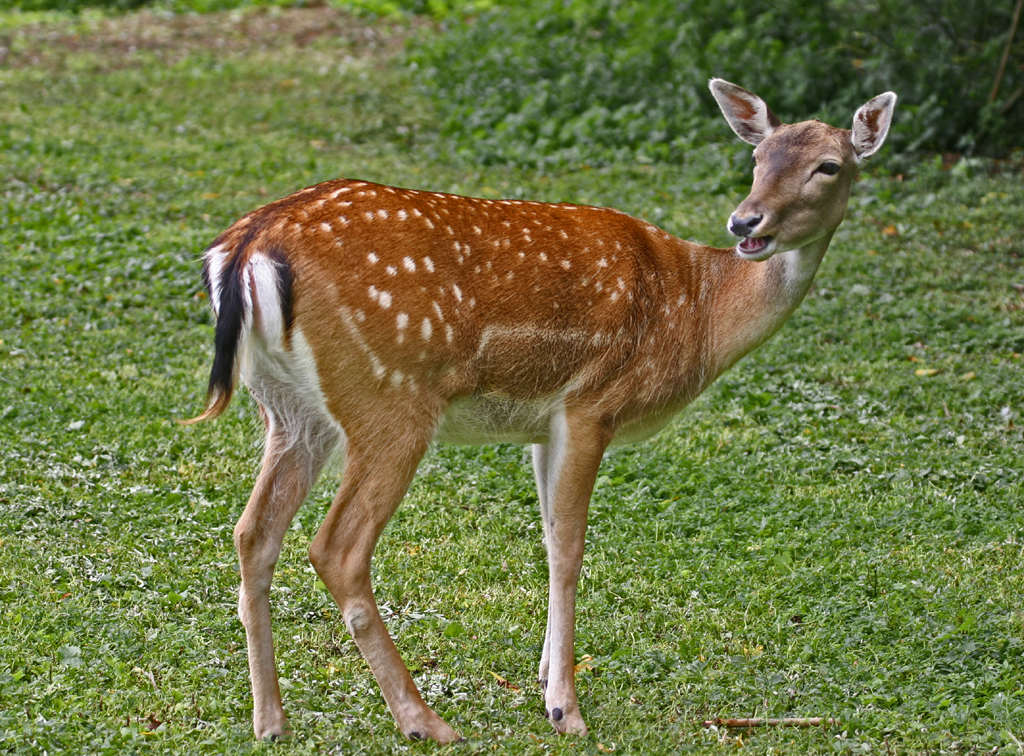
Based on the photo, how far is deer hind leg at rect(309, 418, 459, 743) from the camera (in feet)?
12.4

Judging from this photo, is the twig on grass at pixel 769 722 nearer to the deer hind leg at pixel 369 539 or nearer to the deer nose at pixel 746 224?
the deer hind leg at pixel 369 539

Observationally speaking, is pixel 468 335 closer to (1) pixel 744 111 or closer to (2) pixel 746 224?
(2) pixel 746 224

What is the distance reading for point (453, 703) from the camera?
4.11m

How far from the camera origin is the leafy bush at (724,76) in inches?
427

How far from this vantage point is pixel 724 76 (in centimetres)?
1145

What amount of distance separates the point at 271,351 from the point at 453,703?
140cm

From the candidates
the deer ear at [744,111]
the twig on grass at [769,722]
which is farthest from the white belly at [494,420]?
the deer ear at [744,111]

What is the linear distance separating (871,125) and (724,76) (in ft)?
24.0

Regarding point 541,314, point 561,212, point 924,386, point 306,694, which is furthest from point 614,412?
point 924,386

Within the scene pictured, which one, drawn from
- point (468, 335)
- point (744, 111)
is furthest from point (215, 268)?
point (744, 111)

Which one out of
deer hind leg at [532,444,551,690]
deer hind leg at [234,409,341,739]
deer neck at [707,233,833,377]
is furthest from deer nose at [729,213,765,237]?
deer hind leg at [234,409,341,739]

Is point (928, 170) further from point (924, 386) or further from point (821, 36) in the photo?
point (924, 386)

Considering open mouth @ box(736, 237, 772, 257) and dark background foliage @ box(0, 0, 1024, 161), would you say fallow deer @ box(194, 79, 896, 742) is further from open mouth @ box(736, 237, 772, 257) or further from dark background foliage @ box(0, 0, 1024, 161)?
dark background foliage @ box(0, 0, 1024, 161)

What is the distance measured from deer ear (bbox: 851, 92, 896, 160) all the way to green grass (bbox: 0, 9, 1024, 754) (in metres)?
1.35
